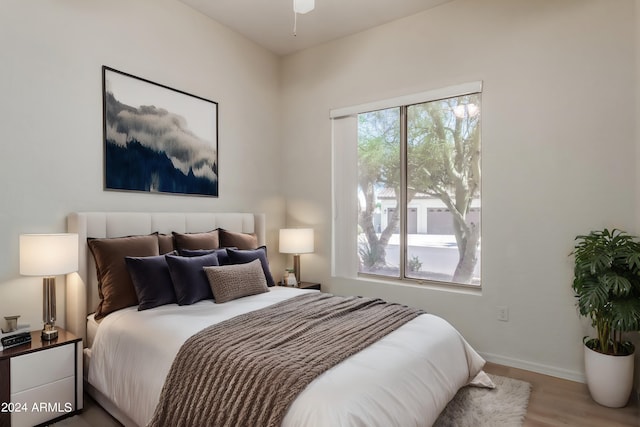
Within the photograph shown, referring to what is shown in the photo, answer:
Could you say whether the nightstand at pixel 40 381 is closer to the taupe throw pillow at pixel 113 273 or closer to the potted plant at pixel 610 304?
the taupe throw pillow at pixel 113 273

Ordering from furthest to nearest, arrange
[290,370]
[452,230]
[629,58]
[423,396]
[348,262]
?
[348,262] → [452,230] → [629,58] → [423,396] → [290,370]

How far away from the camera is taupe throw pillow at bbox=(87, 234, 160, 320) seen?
2412 millimetres

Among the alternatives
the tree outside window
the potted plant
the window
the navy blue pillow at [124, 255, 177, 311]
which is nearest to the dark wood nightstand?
the window

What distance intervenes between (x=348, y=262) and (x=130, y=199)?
216 cm

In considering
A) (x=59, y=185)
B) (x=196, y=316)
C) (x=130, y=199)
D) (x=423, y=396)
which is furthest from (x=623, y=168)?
(x=59, y=185)

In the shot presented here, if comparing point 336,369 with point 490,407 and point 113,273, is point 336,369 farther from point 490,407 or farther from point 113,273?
point 113,273

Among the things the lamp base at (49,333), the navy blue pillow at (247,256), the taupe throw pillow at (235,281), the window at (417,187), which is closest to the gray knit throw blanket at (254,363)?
the taupe throw pillow at (235,281)

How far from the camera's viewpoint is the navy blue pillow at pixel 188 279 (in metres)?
2.52

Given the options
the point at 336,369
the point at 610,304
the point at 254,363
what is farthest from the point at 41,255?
the point at 610,304

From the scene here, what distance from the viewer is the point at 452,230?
338 centimetres

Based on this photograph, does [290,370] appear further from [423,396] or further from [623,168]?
[623,168]

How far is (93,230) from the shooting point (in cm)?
259

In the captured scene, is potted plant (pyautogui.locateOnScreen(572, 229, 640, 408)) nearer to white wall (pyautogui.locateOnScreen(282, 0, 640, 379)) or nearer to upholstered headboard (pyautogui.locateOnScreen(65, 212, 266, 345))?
white wall (pyautogui.locateOnScreen(282, 0, 640, 379))

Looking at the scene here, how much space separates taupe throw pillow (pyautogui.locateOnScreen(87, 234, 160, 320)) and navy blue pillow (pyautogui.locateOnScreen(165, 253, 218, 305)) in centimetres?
27
